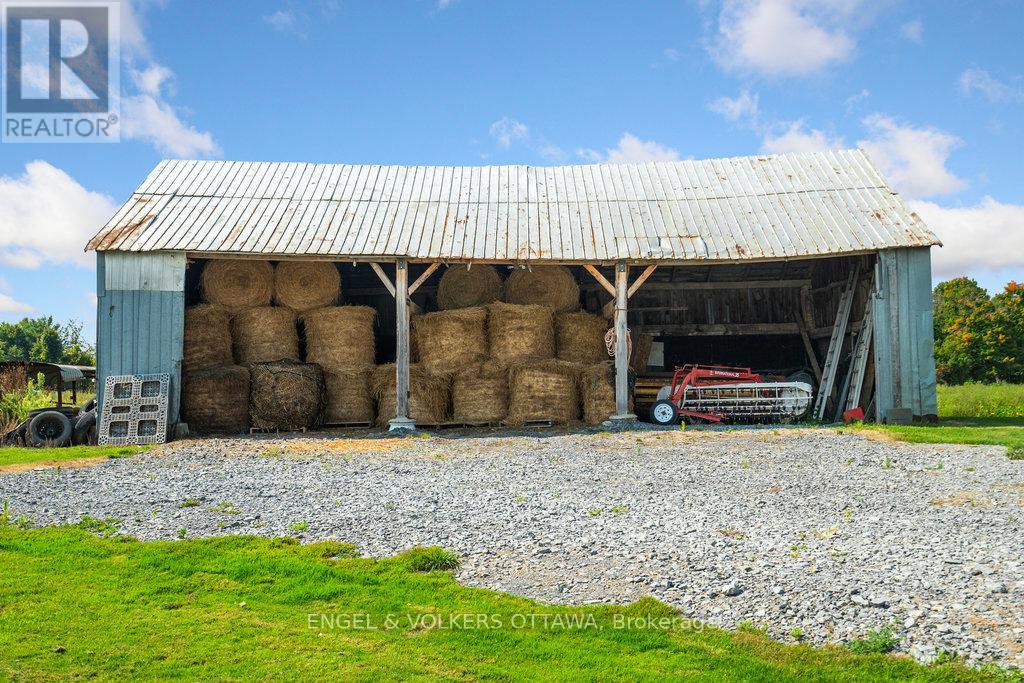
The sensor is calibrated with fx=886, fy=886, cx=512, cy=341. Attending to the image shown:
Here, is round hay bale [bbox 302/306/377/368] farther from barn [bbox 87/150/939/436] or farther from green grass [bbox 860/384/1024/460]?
green grass [bbox 860/384/1024/460]

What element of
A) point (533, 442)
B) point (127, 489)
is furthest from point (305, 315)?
point (127, 489)

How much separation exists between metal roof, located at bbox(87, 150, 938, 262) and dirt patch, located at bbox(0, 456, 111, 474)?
14.6 ft

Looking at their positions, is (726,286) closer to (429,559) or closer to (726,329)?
(726,329)

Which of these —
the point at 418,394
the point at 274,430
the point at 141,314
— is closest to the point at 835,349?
the point at 418,394

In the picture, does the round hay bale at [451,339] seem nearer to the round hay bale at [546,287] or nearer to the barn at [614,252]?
the barn at [614,252]

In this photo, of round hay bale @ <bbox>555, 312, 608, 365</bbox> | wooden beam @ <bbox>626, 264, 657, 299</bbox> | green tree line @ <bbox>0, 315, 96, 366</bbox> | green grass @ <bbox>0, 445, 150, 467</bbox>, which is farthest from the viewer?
green tree line @ <bbox>0, 315, 96, 366</bbox>

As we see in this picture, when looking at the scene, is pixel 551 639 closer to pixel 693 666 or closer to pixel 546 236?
pixel 693 666

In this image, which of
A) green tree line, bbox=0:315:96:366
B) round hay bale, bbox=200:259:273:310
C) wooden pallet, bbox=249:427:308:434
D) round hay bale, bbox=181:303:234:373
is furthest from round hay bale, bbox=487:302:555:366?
green tree line, bbox=0:315:96:366

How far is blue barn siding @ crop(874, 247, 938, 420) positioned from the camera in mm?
15312

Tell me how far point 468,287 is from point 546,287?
161cm

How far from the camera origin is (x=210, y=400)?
51.0 feet

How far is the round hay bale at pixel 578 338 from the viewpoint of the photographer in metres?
17.2

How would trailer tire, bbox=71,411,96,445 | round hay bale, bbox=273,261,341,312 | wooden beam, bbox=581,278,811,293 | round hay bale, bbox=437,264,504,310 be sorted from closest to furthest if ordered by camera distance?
1. trailer tire, bbox=71,411,96,445
2. round hay bale, bbox=273,261,341,312
3. round hay bale, bbox=437,264,504,310
4. wooden beam, bbox=581,278,811,293

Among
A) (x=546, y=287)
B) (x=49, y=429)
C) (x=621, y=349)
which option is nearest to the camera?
(x=49, y=429)
